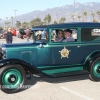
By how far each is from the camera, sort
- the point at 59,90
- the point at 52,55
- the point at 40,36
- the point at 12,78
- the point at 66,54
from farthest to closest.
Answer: the point at 40,36 < the point at 66,54 < the point at 52,55 < the point at 59,90 < the point at 12,78

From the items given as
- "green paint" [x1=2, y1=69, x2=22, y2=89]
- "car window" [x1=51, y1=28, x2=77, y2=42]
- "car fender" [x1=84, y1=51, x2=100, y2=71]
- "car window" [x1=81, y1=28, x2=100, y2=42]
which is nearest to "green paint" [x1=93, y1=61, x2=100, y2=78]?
"car fender" [x1=84, y1=51, x2=100, y2=71]

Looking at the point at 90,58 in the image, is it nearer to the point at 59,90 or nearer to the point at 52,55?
the point at 52,55

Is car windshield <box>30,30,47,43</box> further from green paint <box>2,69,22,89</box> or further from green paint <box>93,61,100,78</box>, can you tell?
green paint <box>93,61,100,78</box>

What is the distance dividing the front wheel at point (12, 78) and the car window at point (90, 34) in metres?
2.16

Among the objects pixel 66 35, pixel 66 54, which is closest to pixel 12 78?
pixel 66 54

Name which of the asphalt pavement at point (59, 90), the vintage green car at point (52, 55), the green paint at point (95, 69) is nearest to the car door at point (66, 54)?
the vintage green car at point (52, 55)

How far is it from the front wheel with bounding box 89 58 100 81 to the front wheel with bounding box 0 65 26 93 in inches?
83.9

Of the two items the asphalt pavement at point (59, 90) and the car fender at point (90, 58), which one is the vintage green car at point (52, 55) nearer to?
Answer: the car fender at point (90, 58)

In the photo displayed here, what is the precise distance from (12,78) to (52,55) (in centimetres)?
131

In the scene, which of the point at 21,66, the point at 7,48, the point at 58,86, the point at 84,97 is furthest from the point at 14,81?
the point at 84,97

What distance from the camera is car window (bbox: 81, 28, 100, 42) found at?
666cm

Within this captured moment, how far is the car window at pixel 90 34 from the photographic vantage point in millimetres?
6656

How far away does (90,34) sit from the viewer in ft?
22.3

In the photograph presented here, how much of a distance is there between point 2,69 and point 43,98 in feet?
4.23
